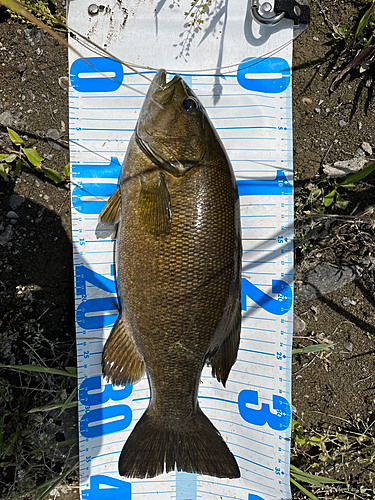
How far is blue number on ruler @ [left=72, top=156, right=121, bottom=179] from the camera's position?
96.0 inches

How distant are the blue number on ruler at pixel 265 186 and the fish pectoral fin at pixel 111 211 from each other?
2.87ft

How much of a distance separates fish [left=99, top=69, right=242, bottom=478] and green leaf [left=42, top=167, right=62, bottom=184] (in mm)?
501

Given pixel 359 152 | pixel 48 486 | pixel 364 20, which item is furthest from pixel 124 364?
pixel 364 20

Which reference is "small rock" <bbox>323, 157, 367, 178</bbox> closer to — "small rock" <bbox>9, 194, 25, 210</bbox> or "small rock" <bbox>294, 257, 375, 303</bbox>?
"small rock" <bbox>294, 257, 375, 303</bbox>

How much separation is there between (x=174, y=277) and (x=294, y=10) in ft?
6.79

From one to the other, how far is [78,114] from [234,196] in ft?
4.15

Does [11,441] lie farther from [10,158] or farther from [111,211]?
[10,158]

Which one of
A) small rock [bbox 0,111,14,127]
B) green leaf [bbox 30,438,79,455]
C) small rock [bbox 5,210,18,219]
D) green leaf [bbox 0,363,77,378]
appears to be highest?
small rock [bbox 0,111,14,127]

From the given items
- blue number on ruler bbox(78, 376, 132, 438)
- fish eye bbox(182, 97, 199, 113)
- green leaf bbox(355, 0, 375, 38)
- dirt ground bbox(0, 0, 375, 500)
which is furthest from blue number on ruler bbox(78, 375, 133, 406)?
green leaf bbox(355, 0, 375, 38)

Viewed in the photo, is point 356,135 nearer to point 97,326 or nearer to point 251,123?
point 251,123

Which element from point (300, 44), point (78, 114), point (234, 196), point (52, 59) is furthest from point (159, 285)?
point (300, 44)

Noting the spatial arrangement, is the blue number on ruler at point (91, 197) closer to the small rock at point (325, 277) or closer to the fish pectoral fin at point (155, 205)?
the fish pectoral fin at point (155, 205)

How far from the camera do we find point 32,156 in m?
2.43

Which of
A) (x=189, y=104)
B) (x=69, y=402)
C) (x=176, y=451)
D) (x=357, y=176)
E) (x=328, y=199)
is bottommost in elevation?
(x=176, y=451)
